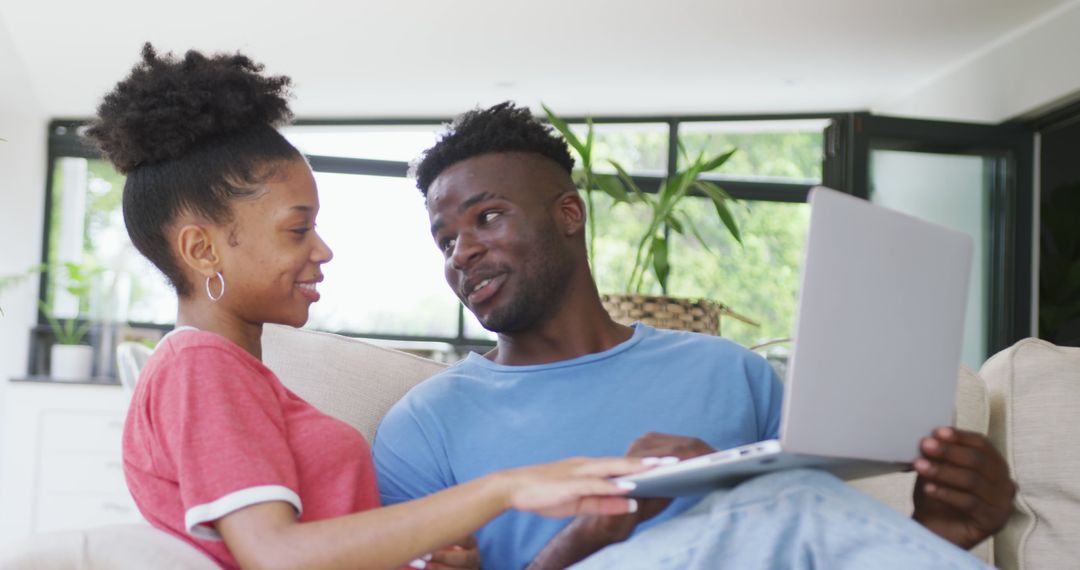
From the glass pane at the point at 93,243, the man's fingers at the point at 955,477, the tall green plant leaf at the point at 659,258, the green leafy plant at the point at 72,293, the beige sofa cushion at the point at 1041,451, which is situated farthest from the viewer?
the glass pane at the point at 93,243

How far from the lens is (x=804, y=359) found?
1.03 meters

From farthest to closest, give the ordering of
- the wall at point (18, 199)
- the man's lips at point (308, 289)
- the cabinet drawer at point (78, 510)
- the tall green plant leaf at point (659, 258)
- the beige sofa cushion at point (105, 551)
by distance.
Result: the wall at point (18, 199) → the cabinet drawer at point (78, 510) → the tall green plant leaf at point (659, 258) → the man's lips at point (308, 289) → the beige sofa cushion at point (105, 551)

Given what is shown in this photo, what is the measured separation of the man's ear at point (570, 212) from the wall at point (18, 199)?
15.6 feet

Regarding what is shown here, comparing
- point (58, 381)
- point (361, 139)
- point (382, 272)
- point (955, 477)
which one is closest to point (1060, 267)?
Result: point (382, 272)

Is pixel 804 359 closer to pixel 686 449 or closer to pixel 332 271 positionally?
pixel 686 449

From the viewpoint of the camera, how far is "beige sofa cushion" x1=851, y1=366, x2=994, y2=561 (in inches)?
65.0

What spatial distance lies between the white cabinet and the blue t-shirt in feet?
11.8

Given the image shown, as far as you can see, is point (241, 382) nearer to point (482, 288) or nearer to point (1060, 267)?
point (482, 288)

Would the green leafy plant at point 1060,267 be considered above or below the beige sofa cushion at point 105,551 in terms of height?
above

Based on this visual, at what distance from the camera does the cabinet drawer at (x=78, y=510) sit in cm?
489

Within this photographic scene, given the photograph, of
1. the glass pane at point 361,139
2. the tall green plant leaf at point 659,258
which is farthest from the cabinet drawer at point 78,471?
the tall green plant leaf at point 659,258

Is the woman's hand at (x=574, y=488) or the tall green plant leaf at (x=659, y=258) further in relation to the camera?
the tall green plant leaf at (x=659, y=258)

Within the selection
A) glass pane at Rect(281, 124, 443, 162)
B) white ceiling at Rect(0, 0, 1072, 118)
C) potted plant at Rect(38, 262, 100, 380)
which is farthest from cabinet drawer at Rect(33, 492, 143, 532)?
glass pane at Rect(281, 124, 443, 162)

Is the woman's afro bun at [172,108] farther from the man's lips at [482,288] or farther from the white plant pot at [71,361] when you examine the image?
the white plant pot at [71,361]
